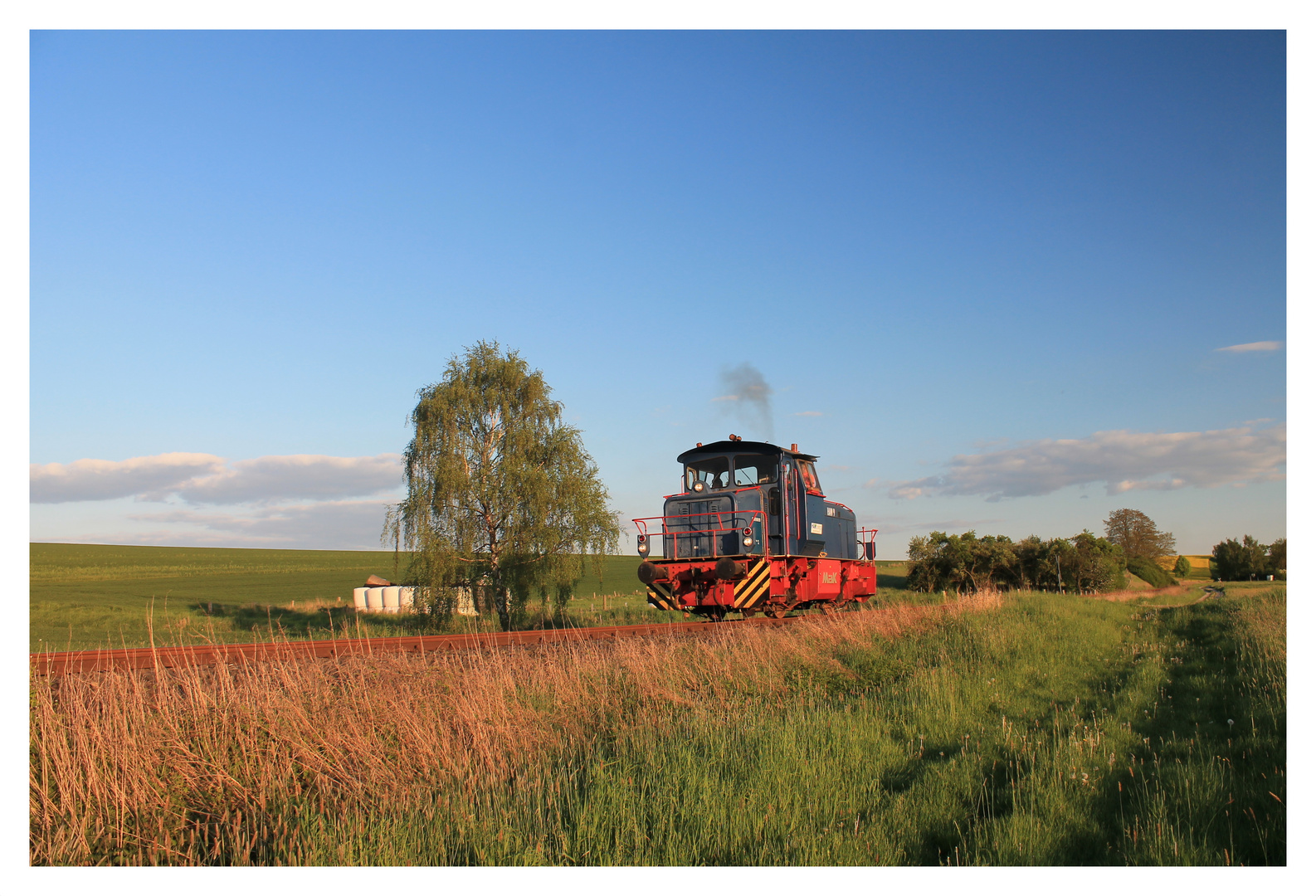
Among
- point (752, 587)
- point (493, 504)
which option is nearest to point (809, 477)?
point (752, 587)

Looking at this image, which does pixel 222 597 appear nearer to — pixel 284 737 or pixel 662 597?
pixel 662 597

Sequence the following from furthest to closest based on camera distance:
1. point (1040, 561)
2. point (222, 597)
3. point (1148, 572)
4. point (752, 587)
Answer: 1. point (222, 597)
2. point (1148, 572)
3. point (1040, 561)
4. point (752, 587)

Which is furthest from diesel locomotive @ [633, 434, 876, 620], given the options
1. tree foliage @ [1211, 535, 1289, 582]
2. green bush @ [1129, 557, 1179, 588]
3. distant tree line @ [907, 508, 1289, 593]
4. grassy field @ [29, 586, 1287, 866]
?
tree foliage @ [1211, 535, 1289, 582]

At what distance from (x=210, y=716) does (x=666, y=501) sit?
1380cm

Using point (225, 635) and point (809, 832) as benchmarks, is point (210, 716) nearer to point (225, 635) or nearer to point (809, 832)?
point (809, 832)

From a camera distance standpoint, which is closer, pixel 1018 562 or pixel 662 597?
pixel 662 597

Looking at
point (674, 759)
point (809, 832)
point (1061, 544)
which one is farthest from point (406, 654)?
point (1061, 544)

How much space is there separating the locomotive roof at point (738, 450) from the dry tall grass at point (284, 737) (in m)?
10.0

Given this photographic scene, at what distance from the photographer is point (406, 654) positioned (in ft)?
29.9

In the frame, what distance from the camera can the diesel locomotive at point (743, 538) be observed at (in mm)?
17219

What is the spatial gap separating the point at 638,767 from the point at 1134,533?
46370mm

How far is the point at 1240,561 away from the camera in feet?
153

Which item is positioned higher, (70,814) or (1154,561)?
(70,814)

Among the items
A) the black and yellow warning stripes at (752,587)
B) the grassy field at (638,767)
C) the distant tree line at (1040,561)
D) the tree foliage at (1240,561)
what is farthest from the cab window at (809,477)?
the tree foliage at (1240,561)
